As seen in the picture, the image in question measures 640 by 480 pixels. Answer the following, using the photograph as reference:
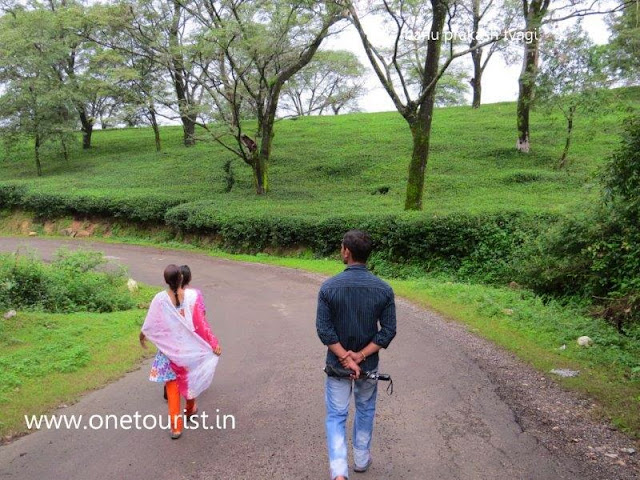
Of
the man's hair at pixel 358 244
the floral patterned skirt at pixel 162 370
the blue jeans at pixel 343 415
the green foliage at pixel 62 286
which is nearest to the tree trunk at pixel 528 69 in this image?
the green foliage at pixel 62 286

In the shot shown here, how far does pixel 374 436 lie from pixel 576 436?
1905 millimetres

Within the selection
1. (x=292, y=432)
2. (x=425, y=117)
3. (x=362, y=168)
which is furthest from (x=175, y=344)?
(x=362, y=168)

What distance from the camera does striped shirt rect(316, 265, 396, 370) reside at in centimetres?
370

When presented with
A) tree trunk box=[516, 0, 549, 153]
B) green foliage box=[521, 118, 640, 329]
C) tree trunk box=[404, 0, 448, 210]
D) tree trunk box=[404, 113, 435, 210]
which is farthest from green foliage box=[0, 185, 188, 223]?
green foliage box=[521, 118, 640, 329]

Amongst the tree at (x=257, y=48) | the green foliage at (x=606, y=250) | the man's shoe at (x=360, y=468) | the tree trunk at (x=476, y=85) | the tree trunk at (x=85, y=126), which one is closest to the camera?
the man's shoe at (x=360, y=468)

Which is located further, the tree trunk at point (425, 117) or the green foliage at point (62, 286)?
the tree trunk at point (425, 117)

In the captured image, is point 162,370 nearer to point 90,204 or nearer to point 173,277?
point 173,277

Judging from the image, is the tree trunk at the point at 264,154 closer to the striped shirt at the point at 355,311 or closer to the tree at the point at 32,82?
the tree at the point at 32,82

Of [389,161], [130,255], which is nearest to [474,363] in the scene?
[130,255]

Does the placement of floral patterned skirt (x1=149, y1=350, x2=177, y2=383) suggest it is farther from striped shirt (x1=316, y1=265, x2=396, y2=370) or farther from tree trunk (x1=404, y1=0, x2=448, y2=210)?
tree trunk (x1=404, y1=0, x2=448, y2=210)

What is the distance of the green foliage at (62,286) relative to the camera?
923 cm

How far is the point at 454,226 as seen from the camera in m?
14.0

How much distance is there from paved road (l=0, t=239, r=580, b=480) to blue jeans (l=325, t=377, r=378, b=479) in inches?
17.1

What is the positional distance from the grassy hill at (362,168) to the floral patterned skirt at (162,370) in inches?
413
